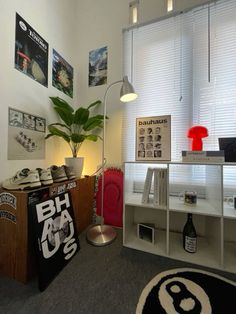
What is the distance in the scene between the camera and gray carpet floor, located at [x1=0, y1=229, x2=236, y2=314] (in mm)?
810

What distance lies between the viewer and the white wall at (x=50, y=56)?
3.92 ft

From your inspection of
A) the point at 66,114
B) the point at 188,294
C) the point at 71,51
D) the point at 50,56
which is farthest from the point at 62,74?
the point at 188,294

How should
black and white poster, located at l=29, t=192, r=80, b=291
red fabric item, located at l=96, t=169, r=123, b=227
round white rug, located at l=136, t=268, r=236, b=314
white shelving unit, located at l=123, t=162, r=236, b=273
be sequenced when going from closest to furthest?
round white rug, located at l=136, t=268, r=236, b=314
black and white poster, located at l=29, t=192, r=80, b=291
white shelving unit, located at l=123, t=162, r=236, b=273
red fabric item, located at l=96, t=169, r=123, b=227

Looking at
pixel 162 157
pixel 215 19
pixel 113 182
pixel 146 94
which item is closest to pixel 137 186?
pixel 113 182

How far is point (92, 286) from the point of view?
3.08 ft

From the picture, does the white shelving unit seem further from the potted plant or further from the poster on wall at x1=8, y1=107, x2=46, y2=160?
the poster on wall at x1=8, y1=107, x2=46, y2=160

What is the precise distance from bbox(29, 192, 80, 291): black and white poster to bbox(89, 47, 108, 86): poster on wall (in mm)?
1369

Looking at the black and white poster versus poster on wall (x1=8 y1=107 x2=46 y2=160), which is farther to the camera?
poster on wall (x1=8 y1=107 x2=46 y2=160)

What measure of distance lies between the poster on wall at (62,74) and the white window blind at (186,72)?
0.69 meters

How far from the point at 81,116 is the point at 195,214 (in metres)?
1.39

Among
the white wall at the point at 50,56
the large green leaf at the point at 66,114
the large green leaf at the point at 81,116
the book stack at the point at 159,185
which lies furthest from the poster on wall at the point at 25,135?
the book stack at the point at 159,185

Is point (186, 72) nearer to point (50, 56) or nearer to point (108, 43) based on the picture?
point (108, 43)

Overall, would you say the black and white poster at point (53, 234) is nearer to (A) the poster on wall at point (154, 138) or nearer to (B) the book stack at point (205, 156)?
(A) the poster on wall at point (154, 138)

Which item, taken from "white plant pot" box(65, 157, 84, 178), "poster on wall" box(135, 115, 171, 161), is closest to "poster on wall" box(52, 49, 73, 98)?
"white plant pot" box(65, 157, 84, 178)
